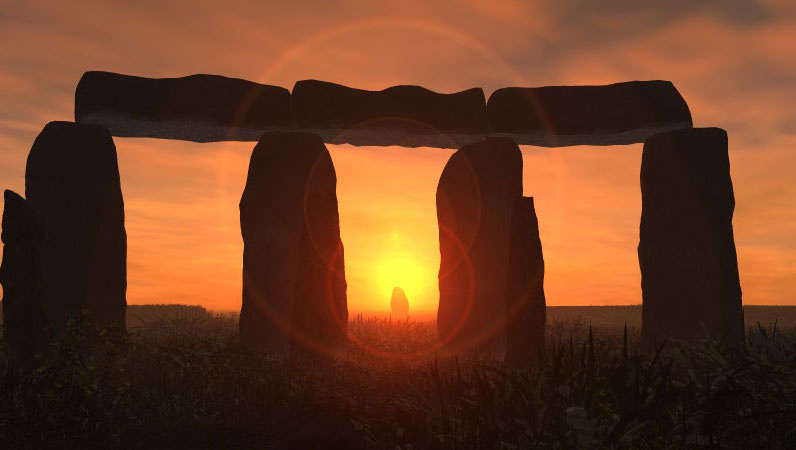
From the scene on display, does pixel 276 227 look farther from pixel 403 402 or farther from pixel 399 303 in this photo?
pixel 399 303

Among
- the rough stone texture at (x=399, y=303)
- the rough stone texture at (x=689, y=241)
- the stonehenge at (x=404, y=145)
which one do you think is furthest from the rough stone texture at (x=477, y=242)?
the rough stone texture at (x=399, y=303)

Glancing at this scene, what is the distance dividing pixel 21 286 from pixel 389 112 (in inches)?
271

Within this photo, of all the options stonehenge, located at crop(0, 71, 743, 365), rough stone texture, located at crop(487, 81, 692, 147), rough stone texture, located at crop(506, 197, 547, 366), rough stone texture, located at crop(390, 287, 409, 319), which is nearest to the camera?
rough stone texture, located at crop(506, 197, 547, 366)

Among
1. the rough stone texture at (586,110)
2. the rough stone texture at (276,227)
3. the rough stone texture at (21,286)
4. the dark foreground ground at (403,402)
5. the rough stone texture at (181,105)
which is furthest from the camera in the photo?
the rough stone texture at (586,110)

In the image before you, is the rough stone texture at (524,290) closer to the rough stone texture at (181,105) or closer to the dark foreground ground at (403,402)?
the dark foreground ground at (403,402)

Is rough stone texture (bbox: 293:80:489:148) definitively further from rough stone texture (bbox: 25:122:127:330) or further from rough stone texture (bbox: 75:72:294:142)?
rough stone texture (bbox: 25:122:127:330)

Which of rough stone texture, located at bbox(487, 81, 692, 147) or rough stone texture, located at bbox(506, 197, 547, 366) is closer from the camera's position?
rough stone texture, located at bbox(506, 197, 547, 366)

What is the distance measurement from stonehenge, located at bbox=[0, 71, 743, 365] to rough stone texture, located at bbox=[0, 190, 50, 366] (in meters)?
2.46

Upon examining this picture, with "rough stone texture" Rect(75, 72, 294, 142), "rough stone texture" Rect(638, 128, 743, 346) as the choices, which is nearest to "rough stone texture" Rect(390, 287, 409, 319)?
"rough stone texture" Rect(75, 72, 294, 142)

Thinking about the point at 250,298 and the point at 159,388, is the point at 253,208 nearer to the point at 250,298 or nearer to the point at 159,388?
the point at 250,298

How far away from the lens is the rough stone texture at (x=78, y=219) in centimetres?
1242

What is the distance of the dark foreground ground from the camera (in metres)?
4.93

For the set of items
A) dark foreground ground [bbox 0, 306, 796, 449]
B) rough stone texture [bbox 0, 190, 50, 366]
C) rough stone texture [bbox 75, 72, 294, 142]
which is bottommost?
dark foreground ground [bbox 0, 306, 796, 449]

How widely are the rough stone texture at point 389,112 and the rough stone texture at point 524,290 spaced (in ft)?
15.2
